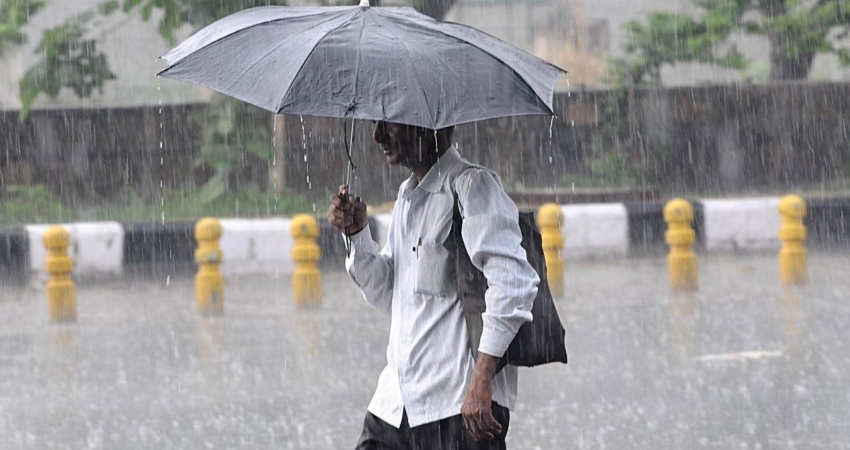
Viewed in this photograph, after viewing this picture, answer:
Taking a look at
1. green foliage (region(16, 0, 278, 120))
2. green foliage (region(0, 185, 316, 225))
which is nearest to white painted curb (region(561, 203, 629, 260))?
green foliage (region(0, 185, 316, 225))

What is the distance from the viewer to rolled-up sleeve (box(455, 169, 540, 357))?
327 cm

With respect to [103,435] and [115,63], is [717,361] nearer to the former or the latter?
[103,435]

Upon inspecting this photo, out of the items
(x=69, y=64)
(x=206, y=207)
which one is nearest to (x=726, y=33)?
(x=206, y=207)

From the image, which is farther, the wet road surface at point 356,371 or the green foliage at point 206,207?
the green foliage at point 206,207

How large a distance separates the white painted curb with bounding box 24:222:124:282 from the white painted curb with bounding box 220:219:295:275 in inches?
36.3

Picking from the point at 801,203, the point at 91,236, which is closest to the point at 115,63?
the point at 91,236

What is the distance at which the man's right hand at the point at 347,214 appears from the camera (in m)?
3.57

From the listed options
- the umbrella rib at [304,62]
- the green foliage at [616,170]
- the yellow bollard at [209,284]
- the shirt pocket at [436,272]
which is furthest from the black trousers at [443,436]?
the green foliage at [616,170]

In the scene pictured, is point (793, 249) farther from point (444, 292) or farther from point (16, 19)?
point (16, 19)

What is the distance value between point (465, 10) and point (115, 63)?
15.9 feet

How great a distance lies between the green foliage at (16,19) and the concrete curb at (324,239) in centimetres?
432

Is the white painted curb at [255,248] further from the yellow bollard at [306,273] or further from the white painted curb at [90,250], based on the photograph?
the yellow bollard at [306,273]

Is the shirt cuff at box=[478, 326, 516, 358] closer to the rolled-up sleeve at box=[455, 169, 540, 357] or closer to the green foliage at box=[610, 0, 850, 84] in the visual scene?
the rolled-up sleeve at box=[455, 169, 540, 357]

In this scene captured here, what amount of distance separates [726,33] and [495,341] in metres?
14.8
